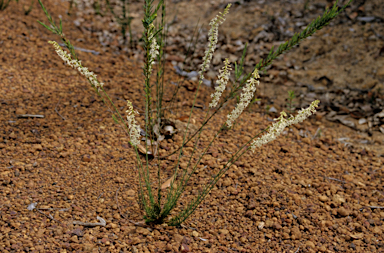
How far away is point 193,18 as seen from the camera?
Result: 5133 millimetres

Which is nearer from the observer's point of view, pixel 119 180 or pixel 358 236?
pixel 358 236

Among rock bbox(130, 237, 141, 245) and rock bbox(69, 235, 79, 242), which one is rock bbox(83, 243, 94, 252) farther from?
rock bbox(130, 237, 141, 245)

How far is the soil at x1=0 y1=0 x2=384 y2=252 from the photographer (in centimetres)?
209

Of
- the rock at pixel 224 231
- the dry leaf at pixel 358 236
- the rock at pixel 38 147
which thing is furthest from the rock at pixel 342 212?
the rock at pixel 38 147

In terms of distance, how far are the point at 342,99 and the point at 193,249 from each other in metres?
2.80

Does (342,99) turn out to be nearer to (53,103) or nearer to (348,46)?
(348,46)

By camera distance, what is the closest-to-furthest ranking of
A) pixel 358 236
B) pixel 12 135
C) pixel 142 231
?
pixel 142 231
pixel 358 236
pixel 12 135

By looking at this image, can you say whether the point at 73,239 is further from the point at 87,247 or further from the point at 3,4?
the point at 3,4

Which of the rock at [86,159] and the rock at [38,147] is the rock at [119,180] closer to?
the rock at [86,159]

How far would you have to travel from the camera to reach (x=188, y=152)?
2842mm

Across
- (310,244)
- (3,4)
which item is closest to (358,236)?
(310,244)

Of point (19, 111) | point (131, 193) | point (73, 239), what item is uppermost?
point (19, 111)

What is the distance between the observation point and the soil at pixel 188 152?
2.09 meters

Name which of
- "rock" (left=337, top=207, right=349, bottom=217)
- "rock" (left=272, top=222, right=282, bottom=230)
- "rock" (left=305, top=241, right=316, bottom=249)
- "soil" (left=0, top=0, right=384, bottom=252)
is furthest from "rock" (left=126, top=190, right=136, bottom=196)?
"rock" (left=337, top=207, right=349, bottom=217)
